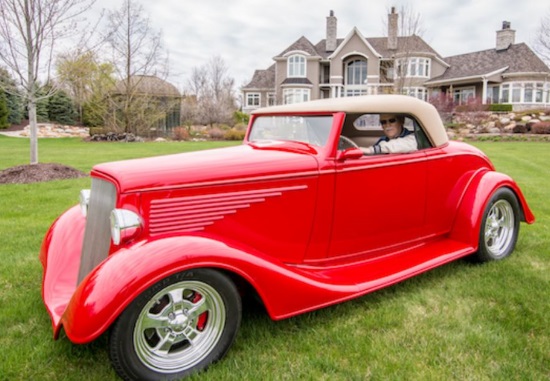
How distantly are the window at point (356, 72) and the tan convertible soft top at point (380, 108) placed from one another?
3776 centimetres

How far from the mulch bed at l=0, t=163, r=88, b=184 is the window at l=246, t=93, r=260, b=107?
35410mm

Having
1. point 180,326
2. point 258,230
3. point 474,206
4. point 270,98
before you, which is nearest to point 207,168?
point 258,230

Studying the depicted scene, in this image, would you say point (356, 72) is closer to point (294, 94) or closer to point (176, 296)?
point (294, 94)

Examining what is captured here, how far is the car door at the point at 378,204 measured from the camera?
3.32m

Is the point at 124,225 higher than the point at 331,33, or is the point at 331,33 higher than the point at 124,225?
the point at 331,33

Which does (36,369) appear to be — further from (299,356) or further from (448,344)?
(448,344)

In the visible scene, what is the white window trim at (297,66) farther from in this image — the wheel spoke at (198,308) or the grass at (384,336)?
the wheel spoke at (198,308)

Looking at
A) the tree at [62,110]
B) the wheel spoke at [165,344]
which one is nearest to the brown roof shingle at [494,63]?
the tree at [62,110]

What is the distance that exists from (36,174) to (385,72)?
30240 mm

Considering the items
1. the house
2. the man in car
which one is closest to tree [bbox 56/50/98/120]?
the man in car

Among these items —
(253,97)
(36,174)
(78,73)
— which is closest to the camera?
(36,174)

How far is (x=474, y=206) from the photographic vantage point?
408 centimetres

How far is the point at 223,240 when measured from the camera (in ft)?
9.04

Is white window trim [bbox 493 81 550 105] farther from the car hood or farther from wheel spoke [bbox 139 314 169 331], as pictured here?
wheel spoke [bbox 139 314 169 331]
